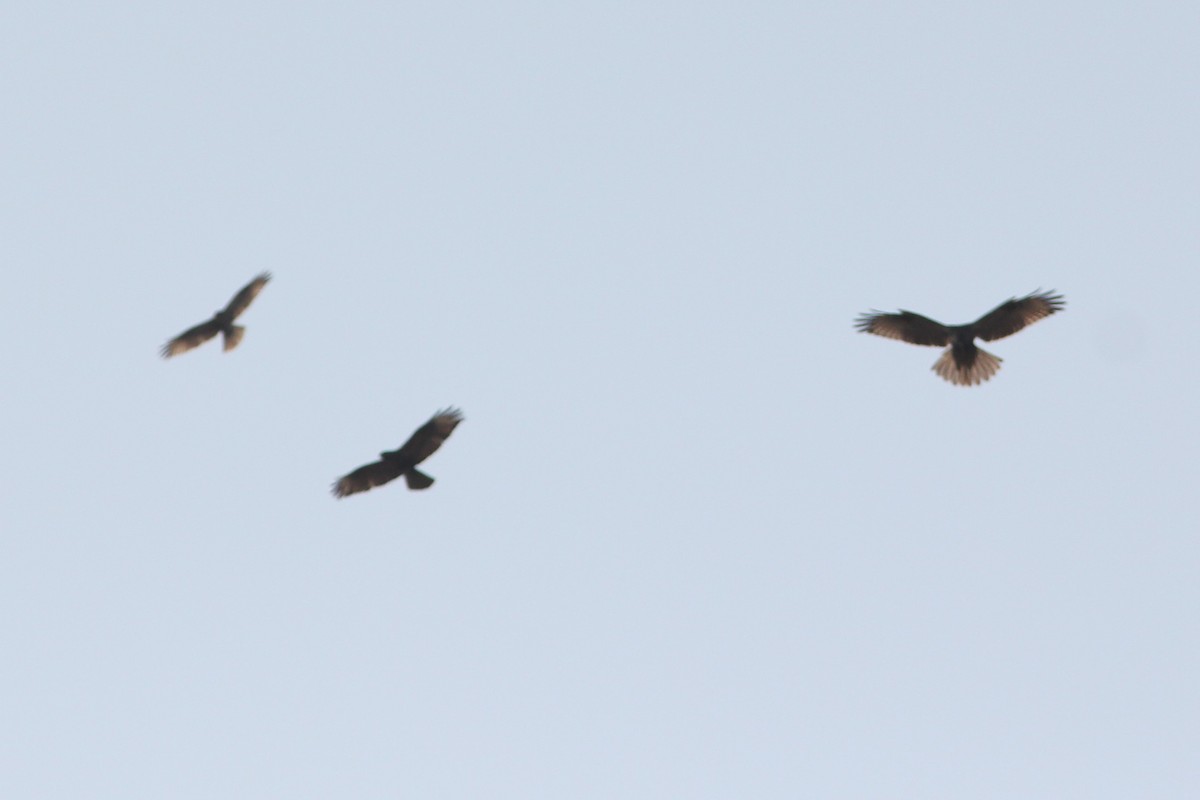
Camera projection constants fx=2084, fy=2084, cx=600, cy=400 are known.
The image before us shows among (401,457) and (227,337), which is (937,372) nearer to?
(401,457)

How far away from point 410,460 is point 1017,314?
9.01 metres

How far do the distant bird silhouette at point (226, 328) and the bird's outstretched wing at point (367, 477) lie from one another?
7077mm

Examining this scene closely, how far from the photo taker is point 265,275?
34.0 metres

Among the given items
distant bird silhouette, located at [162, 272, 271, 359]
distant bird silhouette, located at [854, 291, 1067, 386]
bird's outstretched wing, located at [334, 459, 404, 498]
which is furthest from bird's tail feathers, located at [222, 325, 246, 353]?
distant bird silhouette, located at [854, 291, 1067, 386]

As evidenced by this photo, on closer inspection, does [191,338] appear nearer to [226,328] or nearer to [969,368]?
[226,328]

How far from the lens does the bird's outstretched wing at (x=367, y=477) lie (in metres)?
27.5

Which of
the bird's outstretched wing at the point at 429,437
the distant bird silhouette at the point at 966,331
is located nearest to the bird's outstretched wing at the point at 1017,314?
the distant bird silhouette at the point at 966,331

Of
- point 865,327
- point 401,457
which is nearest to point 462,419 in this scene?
point 401,457

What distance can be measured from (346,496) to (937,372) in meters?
8.88

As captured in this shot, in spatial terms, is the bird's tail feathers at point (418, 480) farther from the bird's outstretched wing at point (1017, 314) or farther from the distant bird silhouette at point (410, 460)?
the bird's outstretched wing at point (1017, 314)

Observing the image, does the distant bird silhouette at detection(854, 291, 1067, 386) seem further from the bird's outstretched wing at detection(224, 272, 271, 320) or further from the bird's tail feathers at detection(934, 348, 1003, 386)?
the bird's outstretched wing at detection(224, 272, 271, 320)

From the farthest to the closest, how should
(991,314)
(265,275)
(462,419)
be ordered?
(265,275)
(991,314)
(462,419)

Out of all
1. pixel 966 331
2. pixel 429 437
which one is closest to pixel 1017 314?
pixel 966 331

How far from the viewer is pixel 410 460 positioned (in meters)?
27.5
